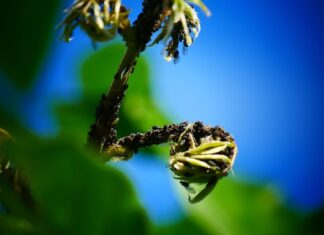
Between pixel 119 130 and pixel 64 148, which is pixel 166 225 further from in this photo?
pixel 119 130

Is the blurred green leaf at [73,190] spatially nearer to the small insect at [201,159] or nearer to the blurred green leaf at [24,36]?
the blurred green leaf at [24,36]

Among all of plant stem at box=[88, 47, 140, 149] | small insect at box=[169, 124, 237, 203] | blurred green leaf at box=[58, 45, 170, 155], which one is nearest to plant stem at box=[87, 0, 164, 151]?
plant stem at box=[88, 47, 140, 149]

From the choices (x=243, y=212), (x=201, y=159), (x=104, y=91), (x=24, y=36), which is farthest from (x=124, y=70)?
(x=104, y=91)

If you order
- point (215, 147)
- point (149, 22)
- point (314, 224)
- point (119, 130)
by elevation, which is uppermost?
point (119, 130)

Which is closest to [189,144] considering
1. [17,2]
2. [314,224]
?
[314,224]

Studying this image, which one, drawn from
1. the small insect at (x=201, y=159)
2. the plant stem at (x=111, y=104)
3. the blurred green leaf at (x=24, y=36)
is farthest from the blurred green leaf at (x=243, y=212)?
the blurred green leaf at (x=24, y=36)
